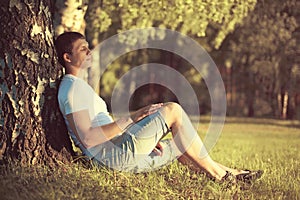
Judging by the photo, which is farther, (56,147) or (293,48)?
(293,48)

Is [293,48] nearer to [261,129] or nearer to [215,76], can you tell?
[261,129]

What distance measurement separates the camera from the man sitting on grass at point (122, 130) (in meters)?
6.41

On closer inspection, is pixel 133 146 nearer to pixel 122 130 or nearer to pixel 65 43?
pixel 122 130

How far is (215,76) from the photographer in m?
34.2

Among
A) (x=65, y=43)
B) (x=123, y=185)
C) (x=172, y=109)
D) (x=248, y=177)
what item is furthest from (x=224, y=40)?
(x=123, y=185)

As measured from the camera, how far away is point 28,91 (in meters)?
6.65

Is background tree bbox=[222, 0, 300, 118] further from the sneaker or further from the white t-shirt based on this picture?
the white t-shirt

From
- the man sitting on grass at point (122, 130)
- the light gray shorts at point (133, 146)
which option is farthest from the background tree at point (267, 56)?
the light gray shorts at point (133, 146)

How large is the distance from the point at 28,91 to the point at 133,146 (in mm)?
1212

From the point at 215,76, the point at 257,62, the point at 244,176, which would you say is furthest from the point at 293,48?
the point at 244,176

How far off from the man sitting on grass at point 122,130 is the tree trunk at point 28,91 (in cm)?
23

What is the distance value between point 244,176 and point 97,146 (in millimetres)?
1614

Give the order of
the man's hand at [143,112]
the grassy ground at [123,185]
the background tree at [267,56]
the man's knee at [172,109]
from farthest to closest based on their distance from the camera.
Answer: the background tree at [267,56] < the man's knee at [172,109] < the man's hand at [143,112] < the grassy ground at [123,185]

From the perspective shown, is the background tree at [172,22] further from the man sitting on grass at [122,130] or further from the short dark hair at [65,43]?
the man sitting on grass at [122,130]
